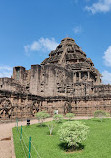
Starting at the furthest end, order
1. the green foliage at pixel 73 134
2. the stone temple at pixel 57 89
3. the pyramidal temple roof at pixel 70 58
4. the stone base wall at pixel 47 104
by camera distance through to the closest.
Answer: the pyramidal temple roof at pixel 70 58 → the stone temple at pixel 57 89 → the stone base wall at pixel 47 104 → the green foliage at pixel 73 134

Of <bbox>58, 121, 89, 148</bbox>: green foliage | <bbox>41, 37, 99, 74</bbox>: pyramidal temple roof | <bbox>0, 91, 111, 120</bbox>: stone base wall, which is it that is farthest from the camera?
<bbox>41, 37, 99, 74</bbox>: pyramidal temple roof

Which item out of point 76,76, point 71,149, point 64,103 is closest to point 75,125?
point 71,149

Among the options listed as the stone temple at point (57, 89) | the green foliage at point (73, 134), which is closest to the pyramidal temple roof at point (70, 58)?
the stone temple at point (57, 89)

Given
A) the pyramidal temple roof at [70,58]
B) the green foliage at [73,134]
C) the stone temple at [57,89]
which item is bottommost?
the green foliage at [73,134]

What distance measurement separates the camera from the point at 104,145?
10898 mm

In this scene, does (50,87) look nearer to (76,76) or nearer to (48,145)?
(76,76)

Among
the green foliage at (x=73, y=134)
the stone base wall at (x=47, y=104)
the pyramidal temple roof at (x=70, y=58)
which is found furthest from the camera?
the pyramidal temple roof at (x=70, y=58)

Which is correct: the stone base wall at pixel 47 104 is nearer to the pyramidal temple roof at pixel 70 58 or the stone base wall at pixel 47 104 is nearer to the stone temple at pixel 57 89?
the stone temple at pixel 57 89

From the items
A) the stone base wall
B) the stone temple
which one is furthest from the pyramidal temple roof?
the stone base wall

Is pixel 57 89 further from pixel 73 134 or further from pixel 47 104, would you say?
pixel 73 134

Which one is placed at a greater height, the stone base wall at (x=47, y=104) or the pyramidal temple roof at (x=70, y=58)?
the pyramidal temple roof at (x=70, y=58)

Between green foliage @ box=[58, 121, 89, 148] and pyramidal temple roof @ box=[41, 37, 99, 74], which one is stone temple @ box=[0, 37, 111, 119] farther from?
green foliage @ box=[58, 121, 89, 148]

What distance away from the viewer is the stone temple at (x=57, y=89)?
2816cm

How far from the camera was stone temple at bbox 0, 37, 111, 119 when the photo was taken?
28.2 m
